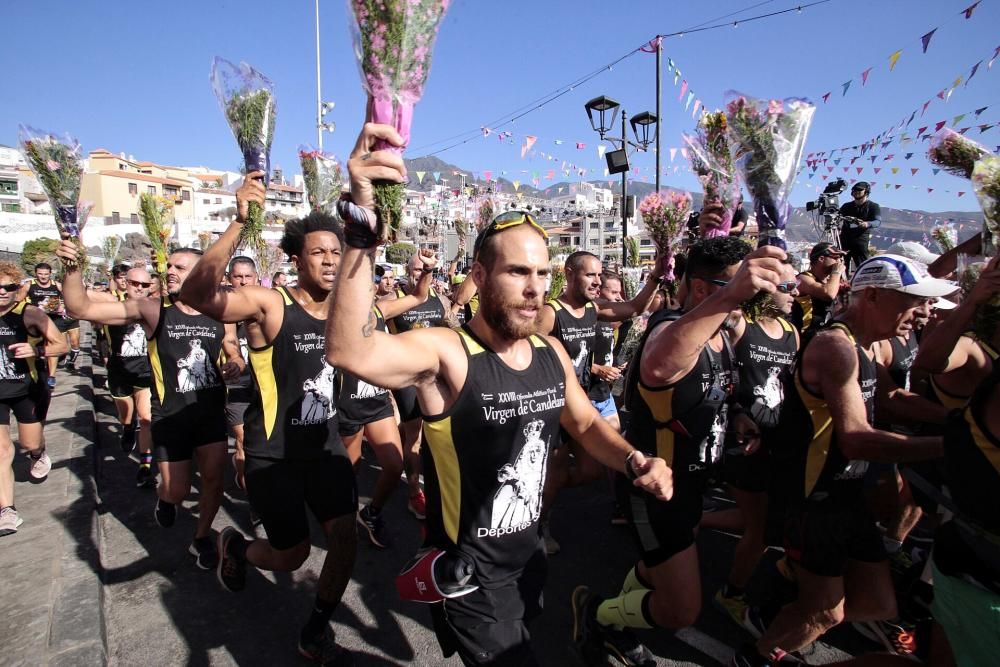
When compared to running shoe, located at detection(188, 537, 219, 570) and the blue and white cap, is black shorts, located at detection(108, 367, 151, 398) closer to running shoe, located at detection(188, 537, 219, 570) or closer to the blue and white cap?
running shoe, located at detection(188, 537, 219, 570)

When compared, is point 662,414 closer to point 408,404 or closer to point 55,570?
point 408,404

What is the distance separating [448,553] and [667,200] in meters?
3.28

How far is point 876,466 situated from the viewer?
580 centimetres

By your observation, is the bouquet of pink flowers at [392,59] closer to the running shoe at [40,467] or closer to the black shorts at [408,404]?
the black shorts at [408,404]

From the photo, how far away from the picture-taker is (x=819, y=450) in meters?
2.73

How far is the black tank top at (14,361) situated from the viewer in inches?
201

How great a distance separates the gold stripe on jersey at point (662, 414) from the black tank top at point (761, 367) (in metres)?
1.07

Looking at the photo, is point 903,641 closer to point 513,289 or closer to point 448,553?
point 448,553

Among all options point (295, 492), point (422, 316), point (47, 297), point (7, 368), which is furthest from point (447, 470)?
point (47, 297)

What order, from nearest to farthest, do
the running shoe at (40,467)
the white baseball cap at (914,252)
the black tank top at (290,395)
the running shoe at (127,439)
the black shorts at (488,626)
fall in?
the black shorts at (488,626) < the black tank top at (290,395) < the white baseball cap at (914,252) < the running shoe at (40,467) < the running shoe at (127,439)

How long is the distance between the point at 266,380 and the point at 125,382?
174 inches

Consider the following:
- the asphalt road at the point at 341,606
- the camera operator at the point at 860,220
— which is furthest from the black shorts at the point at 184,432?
the camera operator at the point at 860,220

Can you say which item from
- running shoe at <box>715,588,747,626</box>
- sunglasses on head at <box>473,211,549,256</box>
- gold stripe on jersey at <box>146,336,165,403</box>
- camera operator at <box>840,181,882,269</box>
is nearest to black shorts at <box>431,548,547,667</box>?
sunglasses on head at <box>473,211,549,256</box>

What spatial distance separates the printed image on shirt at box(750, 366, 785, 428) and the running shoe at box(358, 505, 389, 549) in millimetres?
2953
